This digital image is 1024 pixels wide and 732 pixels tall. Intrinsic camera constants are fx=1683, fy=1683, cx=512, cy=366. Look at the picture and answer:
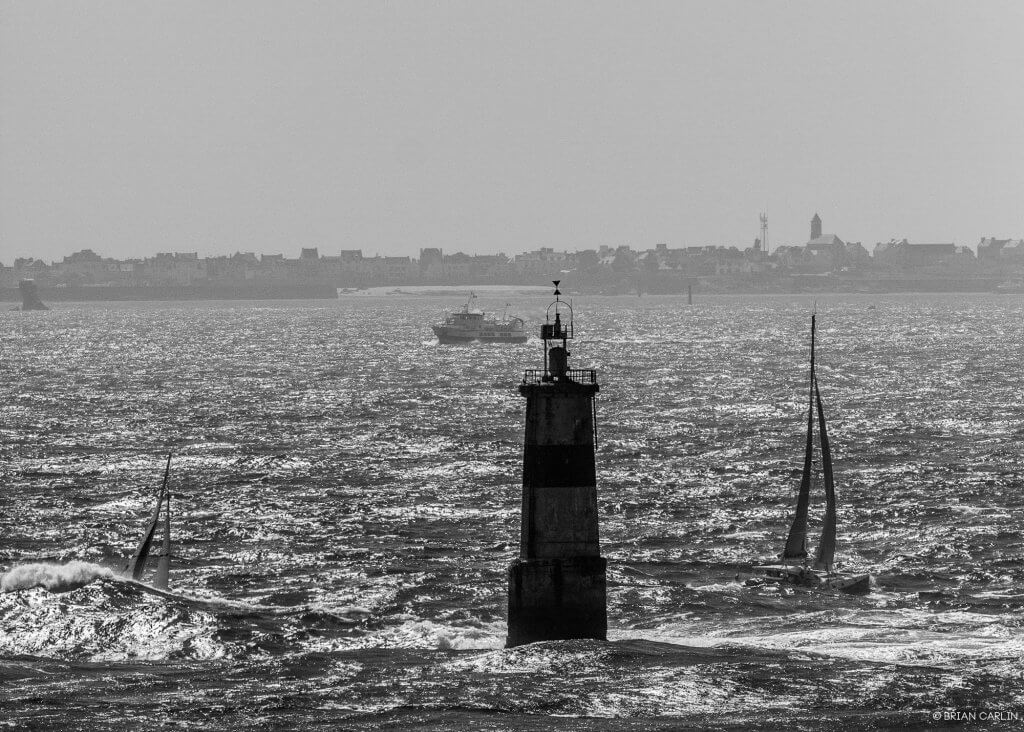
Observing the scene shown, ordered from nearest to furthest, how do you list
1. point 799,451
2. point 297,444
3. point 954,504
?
point 954,504
point 799,451
point 297,444

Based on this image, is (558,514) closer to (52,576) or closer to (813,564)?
(813,564)

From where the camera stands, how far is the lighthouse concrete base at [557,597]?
33.0 meters

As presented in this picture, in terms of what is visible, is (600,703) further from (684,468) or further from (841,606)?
(684,468)

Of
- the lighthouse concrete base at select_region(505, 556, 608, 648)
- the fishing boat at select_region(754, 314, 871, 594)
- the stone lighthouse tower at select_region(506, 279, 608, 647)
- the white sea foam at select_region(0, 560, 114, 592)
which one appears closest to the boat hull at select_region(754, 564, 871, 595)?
the fishing boat at select_region(754, 314, 871, 594)

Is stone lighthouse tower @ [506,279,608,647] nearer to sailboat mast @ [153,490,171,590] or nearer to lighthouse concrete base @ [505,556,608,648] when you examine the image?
lighthouse concrete base @ [505,556,608,648]

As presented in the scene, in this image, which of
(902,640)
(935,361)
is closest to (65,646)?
(902,640)

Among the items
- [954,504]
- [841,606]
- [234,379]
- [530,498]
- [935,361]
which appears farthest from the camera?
[935,361]

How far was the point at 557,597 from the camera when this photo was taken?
33.2m

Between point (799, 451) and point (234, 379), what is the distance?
217 ft

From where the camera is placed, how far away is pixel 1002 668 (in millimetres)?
33500

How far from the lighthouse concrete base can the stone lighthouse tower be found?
0.02 meters

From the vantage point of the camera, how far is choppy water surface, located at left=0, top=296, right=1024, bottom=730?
3073cm

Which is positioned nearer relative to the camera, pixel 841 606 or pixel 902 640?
pixel 902 640

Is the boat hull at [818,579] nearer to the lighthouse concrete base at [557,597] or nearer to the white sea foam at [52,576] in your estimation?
the lighthouse concrete base at [557,597]
